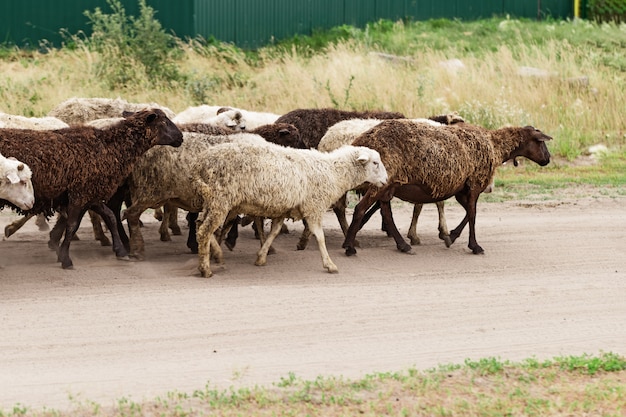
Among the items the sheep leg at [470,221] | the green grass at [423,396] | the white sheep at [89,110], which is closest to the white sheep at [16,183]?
the green grass at [423,396]

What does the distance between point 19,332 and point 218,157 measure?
310 cm

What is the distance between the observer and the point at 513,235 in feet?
48.3

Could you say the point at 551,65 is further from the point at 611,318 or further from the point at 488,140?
the point at 611,318

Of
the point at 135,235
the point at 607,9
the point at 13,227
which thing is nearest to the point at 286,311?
the point at 135,235

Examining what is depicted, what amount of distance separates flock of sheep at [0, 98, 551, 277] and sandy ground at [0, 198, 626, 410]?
0.36 meters

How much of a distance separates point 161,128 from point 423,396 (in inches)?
215

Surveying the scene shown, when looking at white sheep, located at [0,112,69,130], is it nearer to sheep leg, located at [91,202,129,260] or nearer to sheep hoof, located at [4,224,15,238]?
sheep hoof, located at [4,224,15,238]

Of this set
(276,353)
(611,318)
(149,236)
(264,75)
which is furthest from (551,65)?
(276,353)

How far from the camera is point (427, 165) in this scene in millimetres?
13203

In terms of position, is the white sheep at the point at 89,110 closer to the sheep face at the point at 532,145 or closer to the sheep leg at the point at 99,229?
the sheep leg at the point at 99,229

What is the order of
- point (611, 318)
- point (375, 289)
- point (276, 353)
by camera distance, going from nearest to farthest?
point (276, 353) < point (611, 318) < point (375, 289)

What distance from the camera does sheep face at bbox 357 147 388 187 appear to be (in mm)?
12680

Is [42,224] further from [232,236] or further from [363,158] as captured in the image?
[363,158]

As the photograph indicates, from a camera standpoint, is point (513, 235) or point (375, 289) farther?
point (513, 235)
